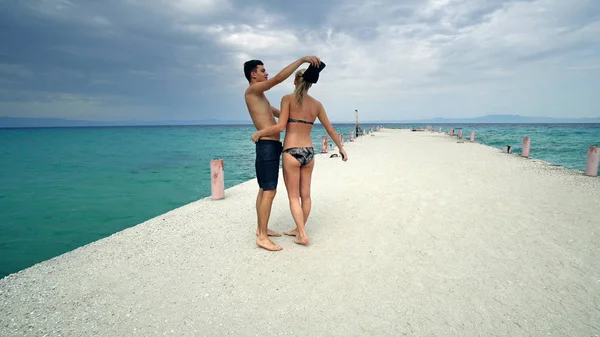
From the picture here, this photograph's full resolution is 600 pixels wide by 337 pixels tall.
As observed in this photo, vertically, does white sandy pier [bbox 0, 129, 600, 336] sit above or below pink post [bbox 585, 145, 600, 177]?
below

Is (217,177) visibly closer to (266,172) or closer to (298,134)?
(266,172)

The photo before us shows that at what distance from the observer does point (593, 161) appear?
837 cm

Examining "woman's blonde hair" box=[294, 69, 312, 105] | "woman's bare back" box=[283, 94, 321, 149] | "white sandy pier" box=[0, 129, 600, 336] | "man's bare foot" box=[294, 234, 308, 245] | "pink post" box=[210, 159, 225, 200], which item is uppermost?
"woman's blonde hair" box=[294, 69, 312, 105]

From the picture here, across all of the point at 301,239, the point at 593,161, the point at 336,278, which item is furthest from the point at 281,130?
the point at 593,161

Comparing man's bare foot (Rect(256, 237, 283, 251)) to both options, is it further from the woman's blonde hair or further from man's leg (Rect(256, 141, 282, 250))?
the woman's blonde hair

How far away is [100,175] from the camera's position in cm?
1462

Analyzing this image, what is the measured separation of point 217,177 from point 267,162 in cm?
329

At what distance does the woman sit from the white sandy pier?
784 mm

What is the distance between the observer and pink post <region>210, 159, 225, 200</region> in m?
6.39

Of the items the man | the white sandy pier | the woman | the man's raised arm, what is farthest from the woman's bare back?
the white sandy pier

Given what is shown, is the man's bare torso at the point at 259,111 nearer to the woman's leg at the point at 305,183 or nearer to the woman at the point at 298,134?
the woman at the point at 298,134

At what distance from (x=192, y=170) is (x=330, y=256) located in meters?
13.7

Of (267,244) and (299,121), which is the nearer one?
(299,121)

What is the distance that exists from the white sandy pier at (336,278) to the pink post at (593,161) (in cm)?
408
